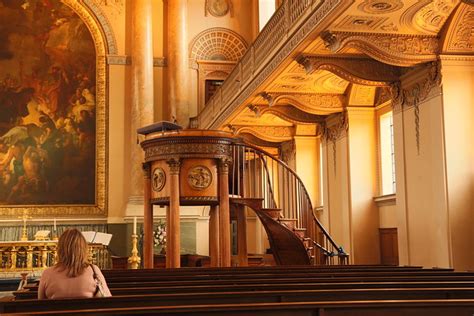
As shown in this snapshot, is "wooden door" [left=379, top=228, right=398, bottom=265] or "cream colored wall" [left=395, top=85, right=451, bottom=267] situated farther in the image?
"wooden door" [left=379, top=228, right=398, bottom=265]

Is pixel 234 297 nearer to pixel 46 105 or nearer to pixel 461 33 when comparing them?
pixel 461 33

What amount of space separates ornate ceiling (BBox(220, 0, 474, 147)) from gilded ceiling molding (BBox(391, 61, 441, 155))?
8.9 inches

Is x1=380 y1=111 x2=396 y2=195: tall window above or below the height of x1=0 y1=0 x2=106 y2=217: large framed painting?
below

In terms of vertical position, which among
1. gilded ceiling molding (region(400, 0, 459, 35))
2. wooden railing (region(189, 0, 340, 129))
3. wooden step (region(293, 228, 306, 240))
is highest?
wooden railing (region(189, 0, 340, 129))

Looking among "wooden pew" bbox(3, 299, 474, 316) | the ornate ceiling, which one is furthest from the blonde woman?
the ornate ceiling

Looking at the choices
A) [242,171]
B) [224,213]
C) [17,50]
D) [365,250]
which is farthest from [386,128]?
[17,50]

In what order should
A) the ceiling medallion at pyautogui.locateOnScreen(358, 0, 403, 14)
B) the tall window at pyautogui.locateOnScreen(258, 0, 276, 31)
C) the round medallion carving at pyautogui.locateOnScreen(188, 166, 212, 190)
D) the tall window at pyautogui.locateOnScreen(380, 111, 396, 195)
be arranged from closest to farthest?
the ceiling medallion at pyautogui.locateOnScreen(358, 0, 403, 14) → the round medallion carving at pyautogui.locateOnScreen(188, 166, 212, 190) → the tall window at pyautogui.locateOnScreen(380, 111, 396, 195) → the tall window at pyautogui.locateOnScreen(258, 0, 276, 31)

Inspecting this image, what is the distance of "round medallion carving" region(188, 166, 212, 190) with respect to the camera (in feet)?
33.6

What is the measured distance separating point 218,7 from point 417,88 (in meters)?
13.7

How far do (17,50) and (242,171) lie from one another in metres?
14.4

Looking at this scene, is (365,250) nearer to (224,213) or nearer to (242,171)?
(242,171)

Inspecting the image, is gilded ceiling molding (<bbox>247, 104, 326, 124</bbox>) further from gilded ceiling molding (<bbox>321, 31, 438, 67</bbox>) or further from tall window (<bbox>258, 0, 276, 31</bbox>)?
tall window (<bbox>258, 0, 276, 31</bbox>)

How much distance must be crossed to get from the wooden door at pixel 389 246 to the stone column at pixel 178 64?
31.9ft

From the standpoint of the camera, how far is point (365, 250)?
A: 15.5 metres
